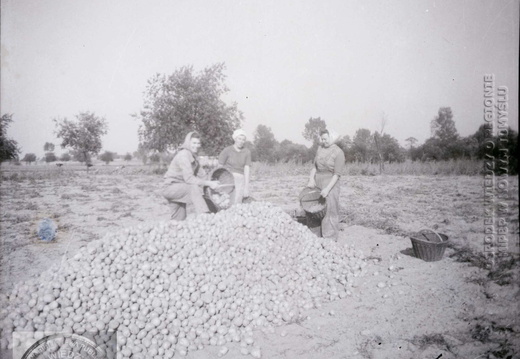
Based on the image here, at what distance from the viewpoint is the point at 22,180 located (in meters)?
19.5

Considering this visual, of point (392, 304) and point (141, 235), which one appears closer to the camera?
point (392, 304)

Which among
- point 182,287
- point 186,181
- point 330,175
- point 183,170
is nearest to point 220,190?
point 186,181

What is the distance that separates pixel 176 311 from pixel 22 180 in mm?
21398

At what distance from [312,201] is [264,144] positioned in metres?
40.4

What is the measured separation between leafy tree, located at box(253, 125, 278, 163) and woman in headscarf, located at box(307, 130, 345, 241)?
34145 mm

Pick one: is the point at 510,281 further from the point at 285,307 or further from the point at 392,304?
the point at 285,307

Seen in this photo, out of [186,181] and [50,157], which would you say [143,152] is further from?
[50,157]

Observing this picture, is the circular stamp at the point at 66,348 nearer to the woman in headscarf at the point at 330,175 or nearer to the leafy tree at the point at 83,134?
the woman in headscarf at the point at 330,175

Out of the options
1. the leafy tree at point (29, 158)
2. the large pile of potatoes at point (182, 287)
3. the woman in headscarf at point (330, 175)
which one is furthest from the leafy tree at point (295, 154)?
the leafy tree at point (29, 158)

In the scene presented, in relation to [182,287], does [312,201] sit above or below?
above

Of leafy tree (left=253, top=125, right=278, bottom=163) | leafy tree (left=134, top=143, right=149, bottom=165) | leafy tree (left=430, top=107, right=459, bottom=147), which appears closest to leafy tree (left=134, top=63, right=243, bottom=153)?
leafy tree (left=134, top=143, right=149, bottom=165)

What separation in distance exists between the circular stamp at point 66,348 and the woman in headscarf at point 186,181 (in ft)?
8.49

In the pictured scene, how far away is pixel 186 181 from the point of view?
5312mm

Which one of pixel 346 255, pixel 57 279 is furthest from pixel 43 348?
pixel 346 255
